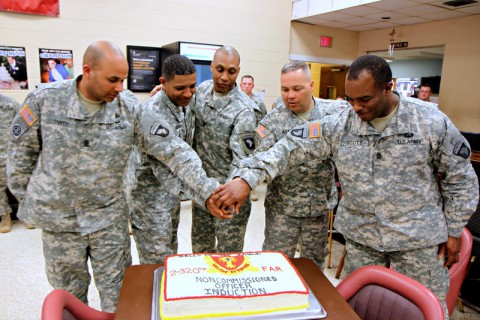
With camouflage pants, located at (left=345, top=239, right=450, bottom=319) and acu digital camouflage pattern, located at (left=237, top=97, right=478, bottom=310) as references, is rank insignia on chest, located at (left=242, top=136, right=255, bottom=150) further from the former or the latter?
camouflage pants, located at (left=345, top=239, right=450, bottom=319)

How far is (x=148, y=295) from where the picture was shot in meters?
1.16

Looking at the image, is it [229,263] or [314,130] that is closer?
[229,263]

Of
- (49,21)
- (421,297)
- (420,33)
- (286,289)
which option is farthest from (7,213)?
(420,33)

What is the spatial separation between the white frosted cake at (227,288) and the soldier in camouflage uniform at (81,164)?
0.57m

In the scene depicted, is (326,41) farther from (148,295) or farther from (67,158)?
(148,295)

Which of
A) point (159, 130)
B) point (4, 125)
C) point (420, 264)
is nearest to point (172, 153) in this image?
point (159, 130)

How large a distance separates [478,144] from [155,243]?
124 inches

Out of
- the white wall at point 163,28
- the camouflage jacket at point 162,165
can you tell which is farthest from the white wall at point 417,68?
the camouflage jacket at point 162,165

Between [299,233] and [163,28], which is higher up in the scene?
[163,28]

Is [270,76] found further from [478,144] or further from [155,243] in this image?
[155,243]

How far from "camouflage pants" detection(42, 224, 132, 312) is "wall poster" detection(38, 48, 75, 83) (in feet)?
11.5

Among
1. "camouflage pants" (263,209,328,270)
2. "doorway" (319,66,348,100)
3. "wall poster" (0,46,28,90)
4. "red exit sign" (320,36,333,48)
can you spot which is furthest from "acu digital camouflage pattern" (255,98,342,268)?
"doorway" (319,66,348,100)

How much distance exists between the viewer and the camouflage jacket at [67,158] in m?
1.58

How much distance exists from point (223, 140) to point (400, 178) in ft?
3.69
